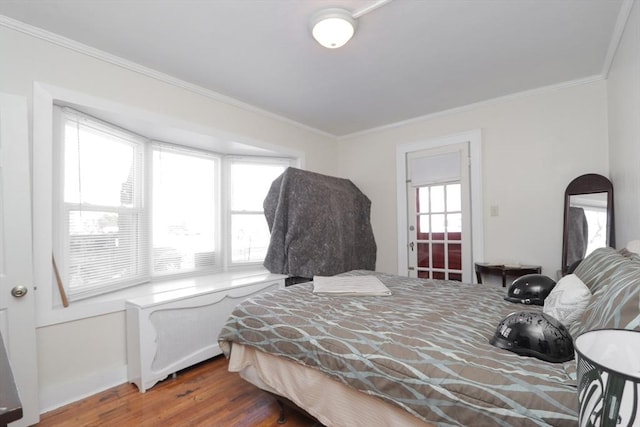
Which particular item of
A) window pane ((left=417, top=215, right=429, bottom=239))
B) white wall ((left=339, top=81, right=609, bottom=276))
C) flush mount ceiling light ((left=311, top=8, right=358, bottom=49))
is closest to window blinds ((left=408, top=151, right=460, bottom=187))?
white wall ((left=339, top=81, right=609, bottom=276))

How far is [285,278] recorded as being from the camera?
3387 mm

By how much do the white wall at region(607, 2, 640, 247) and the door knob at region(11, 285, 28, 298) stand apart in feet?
12.7

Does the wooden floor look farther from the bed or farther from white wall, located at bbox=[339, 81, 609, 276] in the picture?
white wall, located at bbox=[339, 81, 609, 276]

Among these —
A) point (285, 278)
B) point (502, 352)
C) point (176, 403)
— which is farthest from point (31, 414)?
point (502, 352)

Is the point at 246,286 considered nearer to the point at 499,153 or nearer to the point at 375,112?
the point at 375,112

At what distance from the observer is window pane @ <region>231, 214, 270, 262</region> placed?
3768mm

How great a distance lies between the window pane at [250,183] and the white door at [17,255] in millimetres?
2036

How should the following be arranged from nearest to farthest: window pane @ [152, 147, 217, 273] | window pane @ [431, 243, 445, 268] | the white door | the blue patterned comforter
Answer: the blue patterned comforter → the white door → window pane @ [152, 147, 217, 273] → window pane @ [431, 243, 445, 268]

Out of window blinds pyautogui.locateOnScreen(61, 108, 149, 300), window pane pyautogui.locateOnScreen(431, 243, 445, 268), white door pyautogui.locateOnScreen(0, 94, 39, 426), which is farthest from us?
window pane pyautogui.locateOnScreen(431, 243, 445, 268)

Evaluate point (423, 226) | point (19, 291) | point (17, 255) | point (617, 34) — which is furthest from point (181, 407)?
point (617, 34)

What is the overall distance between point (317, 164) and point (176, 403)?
123 inches

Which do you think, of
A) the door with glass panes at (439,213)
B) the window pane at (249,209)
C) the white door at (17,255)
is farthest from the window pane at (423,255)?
the white door at (17,255)

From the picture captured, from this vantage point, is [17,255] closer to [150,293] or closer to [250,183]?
[150,293]

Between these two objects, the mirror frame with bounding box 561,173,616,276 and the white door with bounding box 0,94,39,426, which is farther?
the mirror frame with bounding box 561,173,616,276
